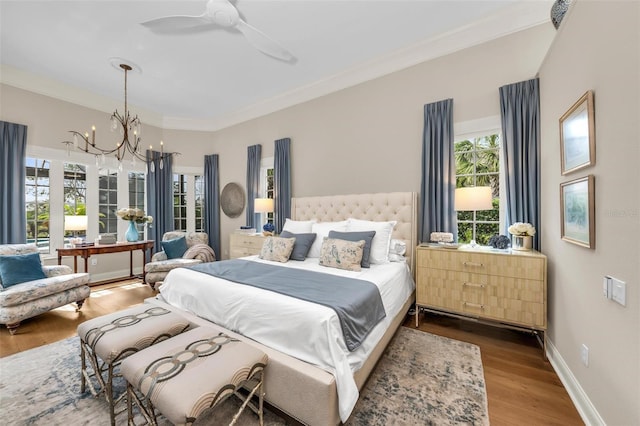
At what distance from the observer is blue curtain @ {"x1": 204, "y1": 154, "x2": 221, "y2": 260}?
5.68 m

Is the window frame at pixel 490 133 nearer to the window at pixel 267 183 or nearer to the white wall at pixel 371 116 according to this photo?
the white wall at pixel 371 116

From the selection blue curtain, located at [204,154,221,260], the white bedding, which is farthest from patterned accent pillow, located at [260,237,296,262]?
blue curtain, located at [204,154,221,260]

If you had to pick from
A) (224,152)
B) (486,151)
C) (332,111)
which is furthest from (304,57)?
(224,152)

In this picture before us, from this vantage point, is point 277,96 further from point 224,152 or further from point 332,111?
point 224,152

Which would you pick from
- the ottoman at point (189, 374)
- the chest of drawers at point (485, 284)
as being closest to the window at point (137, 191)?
the ottoman at point (189, 374)

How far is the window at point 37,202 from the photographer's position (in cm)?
397

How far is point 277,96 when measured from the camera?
15.0ft

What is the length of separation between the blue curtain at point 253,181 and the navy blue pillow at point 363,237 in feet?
7.97

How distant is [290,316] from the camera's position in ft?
5.31

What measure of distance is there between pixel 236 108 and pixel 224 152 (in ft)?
3.34

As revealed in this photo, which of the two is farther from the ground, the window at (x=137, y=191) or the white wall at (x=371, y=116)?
the white wall at (x=371, y=116)

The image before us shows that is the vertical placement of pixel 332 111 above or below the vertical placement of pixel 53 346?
above

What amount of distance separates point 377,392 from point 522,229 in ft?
6.63

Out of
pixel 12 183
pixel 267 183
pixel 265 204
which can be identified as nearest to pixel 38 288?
pixel 12 183
